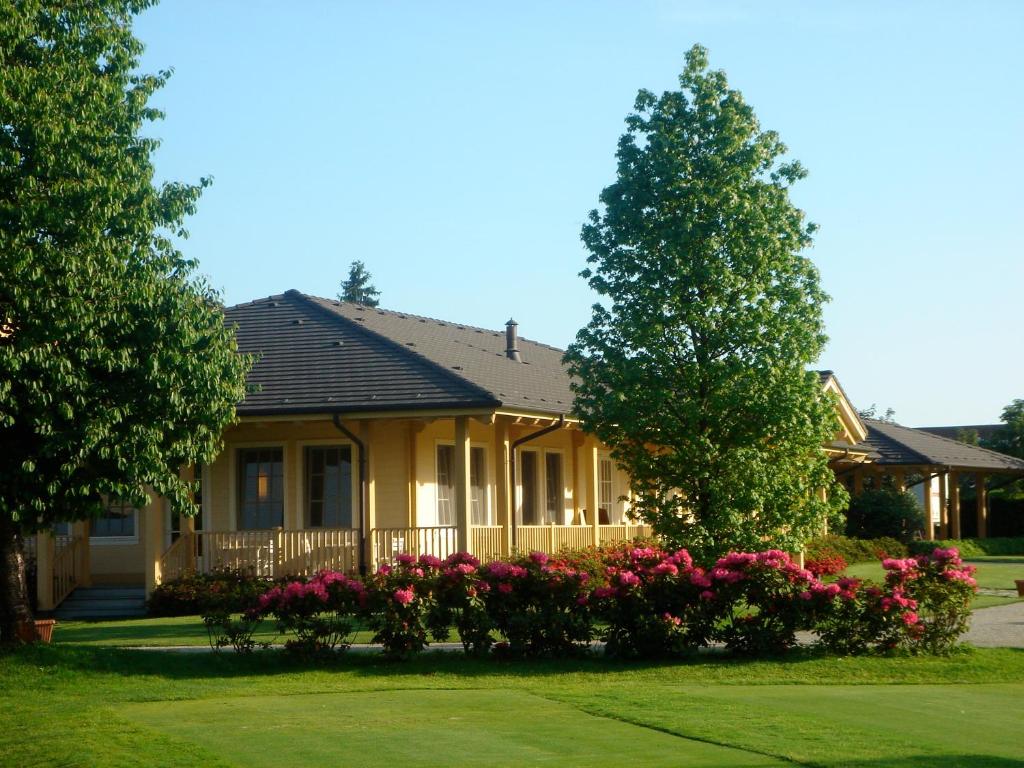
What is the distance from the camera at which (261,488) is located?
967 inches

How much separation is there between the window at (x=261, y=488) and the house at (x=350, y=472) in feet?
0.08

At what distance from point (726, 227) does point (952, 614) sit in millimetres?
6425

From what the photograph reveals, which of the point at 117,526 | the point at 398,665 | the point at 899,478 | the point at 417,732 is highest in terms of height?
the point at 899,478

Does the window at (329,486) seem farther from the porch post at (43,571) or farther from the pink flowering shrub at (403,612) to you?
the pink flowering shrub at (403,612)

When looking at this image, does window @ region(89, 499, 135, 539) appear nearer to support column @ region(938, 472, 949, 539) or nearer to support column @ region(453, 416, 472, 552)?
support column @ region(453, 416, 472, 552)

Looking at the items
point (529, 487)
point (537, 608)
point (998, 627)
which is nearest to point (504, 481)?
point (529, 487)

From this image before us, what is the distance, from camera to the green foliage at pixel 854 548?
33219mm

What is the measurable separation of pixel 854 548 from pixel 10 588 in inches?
977

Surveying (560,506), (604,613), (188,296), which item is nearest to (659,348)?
(604,613)

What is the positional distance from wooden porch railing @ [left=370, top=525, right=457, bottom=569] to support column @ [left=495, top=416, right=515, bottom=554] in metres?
0.92

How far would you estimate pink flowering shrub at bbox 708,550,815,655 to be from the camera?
1612 centimetres

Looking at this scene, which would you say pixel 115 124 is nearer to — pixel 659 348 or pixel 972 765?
pixel 659 348

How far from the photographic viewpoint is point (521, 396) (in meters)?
24.1

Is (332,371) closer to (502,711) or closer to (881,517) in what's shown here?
(502,711)
